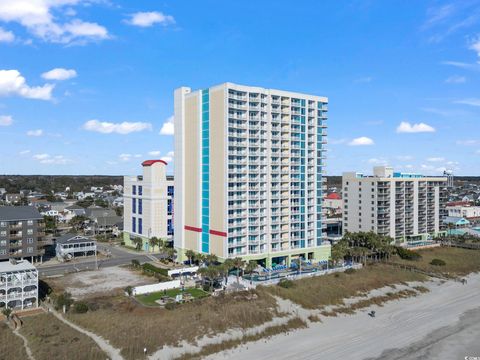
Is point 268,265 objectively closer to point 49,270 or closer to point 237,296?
point 237,296

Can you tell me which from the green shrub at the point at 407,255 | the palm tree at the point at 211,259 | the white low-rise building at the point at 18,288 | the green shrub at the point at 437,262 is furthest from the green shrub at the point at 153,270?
the green shrub at the point at 437,262

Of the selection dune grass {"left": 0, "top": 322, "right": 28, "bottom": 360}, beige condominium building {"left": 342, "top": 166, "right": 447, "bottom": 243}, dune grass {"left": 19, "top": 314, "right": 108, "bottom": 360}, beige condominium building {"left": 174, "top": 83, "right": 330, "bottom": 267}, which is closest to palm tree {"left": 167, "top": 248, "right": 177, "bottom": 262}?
beige condominium building {"left": 174, "top": 83, "right": 330, "bottom": 267}

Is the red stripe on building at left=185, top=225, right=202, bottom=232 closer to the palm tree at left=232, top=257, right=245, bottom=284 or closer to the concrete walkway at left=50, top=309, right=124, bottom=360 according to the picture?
the palm tree at left=232, top=257, right=245, bottom=284

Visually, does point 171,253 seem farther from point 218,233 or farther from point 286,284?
point 286,284

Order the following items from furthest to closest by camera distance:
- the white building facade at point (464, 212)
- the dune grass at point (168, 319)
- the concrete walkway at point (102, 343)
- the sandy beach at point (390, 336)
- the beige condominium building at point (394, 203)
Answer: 1. the white building facade at point (464, 212)
2. the beige condominium building at point (394, 203)
3. the dune grass at point (168, 319)
4. the sandy beach at point (390, 336)
5. the concrete walkway at point (102, 343)

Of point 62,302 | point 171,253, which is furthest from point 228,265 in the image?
point 62,302

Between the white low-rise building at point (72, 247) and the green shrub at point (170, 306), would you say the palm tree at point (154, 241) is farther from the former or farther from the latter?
the green shrub at point (170, 306)

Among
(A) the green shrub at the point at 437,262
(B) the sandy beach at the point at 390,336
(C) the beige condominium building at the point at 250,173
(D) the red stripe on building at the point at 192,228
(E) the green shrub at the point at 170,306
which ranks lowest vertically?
(B) the sandy beach at the point at 390,336

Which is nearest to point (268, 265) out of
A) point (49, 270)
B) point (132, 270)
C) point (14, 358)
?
point (132, 270)
